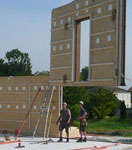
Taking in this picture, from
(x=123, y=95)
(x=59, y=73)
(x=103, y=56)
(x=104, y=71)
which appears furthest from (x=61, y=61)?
(x=123, y=95)

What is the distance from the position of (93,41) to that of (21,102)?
5034mm

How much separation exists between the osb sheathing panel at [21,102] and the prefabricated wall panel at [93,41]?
2.99 ft

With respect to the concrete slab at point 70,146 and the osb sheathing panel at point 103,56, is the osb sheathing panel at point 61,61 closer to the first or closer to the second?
the osb sheathing panel at point 103,56

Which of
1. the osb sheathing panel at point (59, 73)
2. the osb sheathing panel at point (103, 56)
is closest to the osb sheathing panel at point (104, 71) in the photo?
the osb sheathing panel at point (103, 56)

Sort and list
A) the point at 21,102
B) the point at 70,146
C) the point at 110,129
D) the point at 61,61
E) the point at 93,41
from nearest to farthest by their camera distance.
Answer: the point at 70,146
the point at 93,41
the point at 61,61
the point at 21,102
the point at 110,129

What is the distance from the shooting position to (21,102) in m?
17.5

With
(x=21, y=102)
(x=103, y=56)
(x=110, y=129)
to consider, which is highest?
(x=103, y=56)

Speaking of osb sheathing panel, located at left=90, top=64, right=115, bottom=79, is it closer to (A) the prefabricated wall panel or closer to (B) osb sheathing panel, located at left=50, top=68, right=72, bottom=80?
(A) the prefabricated wall panel

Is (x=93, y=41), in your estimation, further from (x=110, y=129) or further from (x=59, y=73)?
(x=110, y=129)

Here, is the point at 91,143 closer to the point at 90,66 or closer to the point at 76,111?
the point at 90,66

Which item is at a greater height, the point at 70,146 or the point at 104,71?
the point at 104,71

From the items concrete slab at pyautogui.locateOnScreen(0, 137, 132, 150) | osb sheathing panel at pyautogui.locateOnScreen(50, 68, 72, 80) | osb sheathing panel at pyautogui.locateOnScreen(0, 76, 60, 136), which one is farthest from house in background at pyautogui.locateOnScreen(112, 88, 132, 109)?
concrete slab at pyautogui.locateOnScreen(0, 137, 132, 150)

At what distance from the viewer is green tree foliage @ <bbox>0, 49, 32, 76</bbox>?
5600 cm

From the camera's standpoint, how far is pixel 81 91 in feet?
122
